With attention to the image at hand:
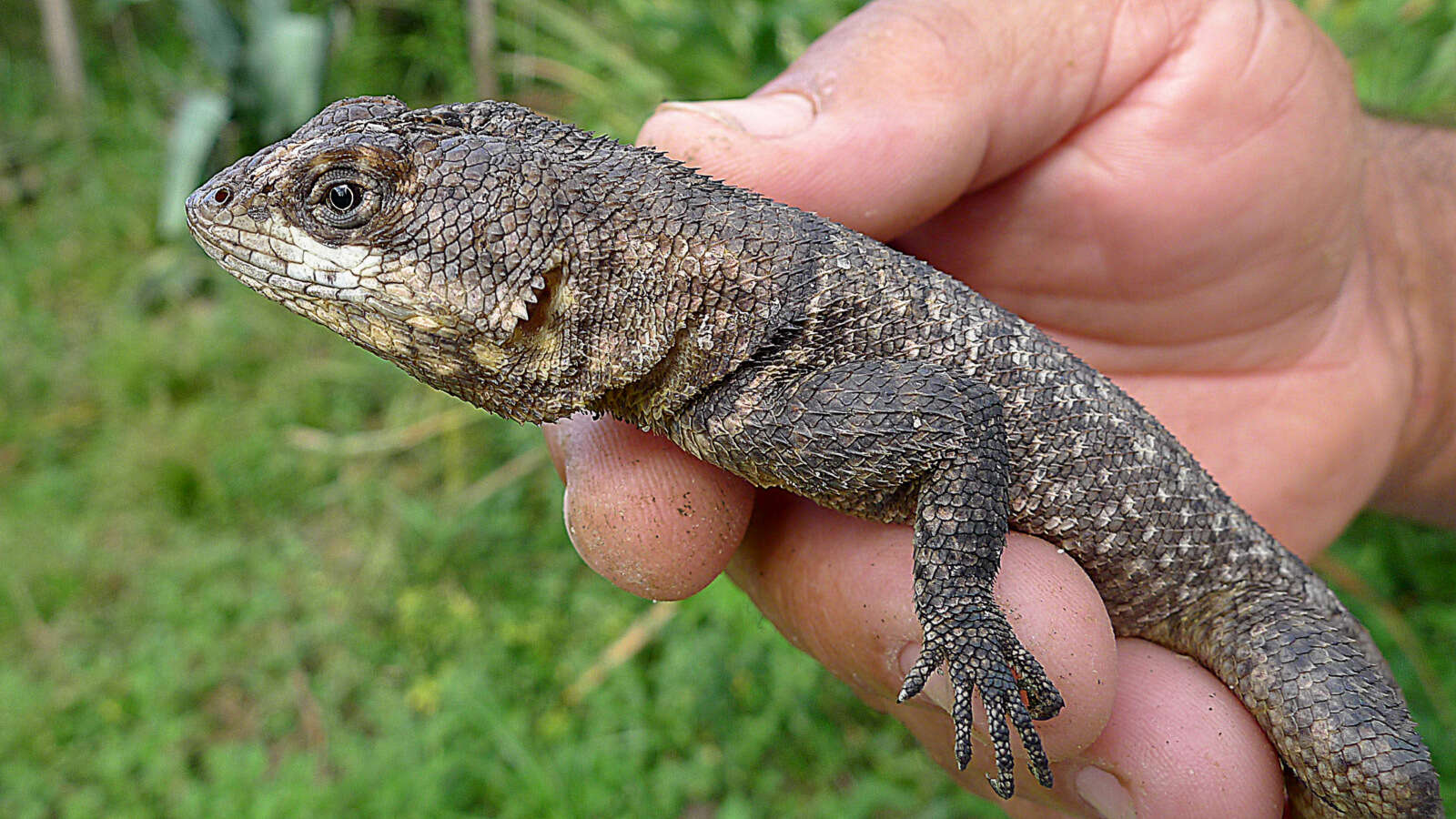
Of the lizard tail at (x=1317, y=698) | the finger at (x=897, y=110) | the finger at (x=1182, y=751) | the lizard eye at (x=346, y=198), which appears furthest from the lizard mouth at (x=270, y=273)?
the lizard tail at (x=1317, y=698)

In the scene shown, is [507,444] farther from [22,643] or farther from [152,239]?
[152,239]

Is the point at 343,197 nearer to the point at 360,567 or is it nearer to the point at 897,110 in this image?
the point at 897,110

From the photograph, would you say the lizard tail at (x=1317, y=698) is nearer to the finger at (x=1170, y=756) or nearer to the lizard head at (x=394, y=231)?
the finger at (x=1170, y=756)

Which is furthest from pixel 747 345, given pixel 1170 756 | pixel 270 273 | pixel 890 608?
pixel 1170 756

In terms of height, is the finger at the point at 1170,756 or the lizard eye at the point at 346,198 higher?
the lizard eye at the point at 346,198

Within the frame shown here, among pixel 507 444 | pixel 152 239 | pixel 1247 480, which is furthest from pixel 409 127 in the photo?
pixel 152 239

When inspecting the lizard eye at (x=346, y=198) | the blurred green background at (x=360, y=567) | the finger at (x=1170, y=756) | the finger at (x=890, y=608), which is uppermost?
the lizard eye at (x=346, y=198)
